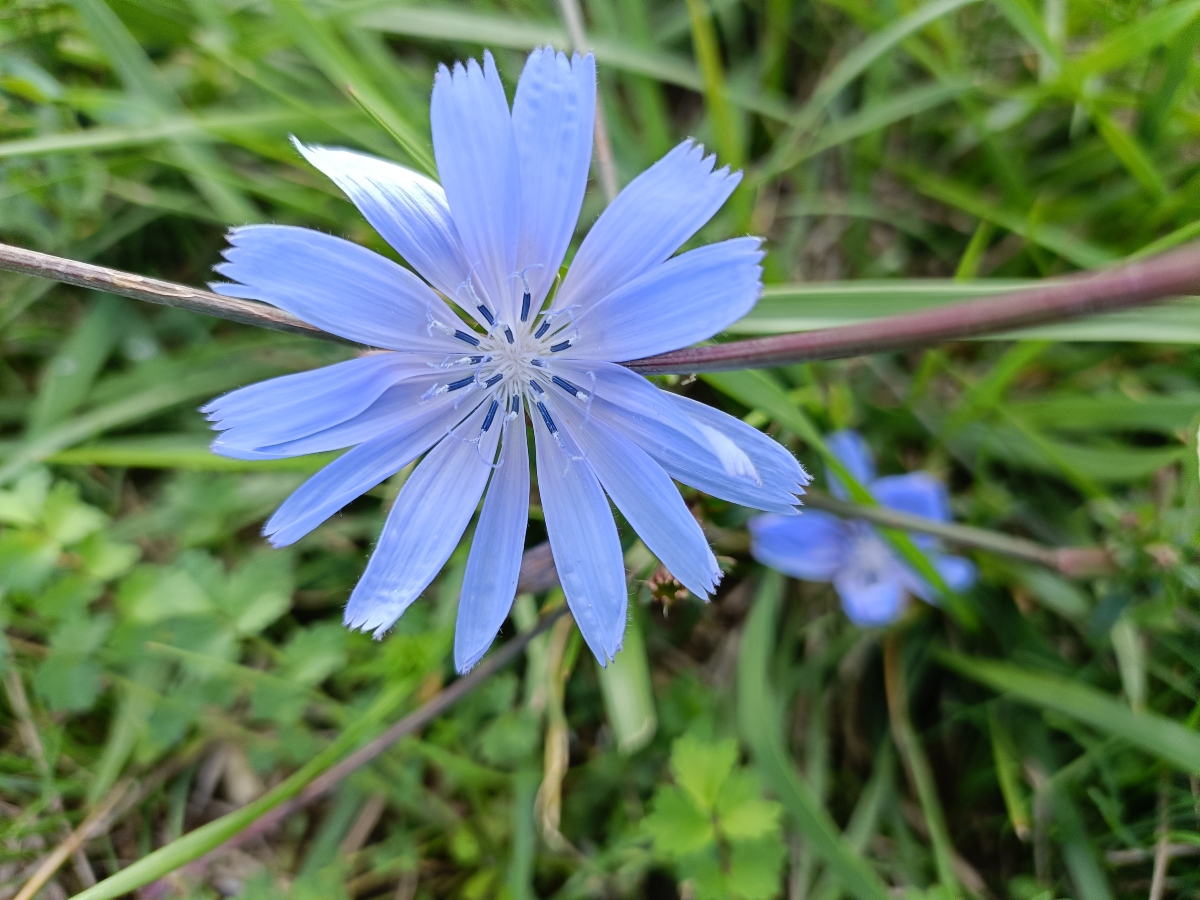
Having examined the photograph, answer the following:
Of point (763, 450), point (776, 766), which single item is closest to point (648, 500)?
point (763, 450)

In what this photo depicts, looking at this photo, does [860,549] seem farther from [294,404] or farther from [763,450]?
[294,404]

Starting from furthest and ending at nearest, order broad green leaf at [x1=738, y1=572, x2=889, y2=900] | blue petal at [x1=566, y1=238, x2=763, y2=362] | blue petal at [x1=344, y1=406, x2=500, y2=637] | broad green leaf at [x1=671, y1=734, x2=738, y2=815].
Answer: broad green leaf at [x1=738, y1=572, x2=889, y2=900] < broad green leaf at [x1=671, y1=734, x2=738, y2=815] < blue petal at [x1=344, y1=406, x2=500, y2=637] < blue petal at [x1=566, y1=238, x2=763, y2=362]

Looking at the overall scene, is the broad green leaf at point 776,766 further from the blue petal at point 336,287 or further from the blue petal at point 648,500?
the blue petal at point 336,287

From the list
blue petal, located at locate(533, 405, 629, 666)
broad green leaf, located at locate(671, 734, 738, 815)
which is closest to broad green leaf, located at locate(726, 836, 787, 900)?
broad green leaf, located at locate(671, 734, 738, 815)

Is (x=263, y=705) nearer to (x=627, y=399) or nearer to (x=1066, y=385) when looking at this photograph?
Answer: (x=627, y=399)

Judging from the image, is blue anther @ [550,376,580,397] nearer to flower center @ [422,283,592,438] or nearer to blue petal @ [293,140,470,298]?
flower center @ [422,283,592,438]

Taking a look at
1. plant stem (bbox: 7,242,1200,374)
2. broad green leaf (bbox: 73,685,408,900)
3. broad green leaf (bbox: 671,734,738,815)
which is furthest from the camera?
broad green leaf (bbox: 671,734,738,815)

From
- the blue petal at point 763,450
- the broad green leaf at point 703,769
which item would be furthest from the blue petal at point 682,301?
the broad green leaf at point 703,769

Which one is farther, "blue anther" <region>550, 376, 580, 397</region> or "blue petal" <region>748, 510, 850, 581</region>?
"blue petal" <region>748, 510, 850, 581</region>
